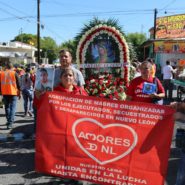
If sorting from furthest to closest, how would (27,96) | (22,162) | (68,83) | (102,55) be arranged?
(27,96), (102,55), (22,162), (68,83)

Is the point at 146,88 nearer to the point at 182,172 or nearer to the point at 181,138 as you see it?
the point at 181,138

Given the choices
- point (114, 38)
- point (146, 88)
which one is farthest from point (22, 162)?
point (114, 38)

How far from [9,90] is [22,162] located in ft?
10.5

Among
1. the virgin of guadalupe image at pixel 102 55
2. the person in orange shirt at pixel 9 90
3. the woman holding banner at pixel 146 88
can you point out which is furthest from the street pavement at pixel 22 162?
the virgin of guadalupe image at pixel 102 55

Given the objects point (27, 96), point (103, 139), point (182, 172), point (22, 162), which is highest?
point (103, 139)

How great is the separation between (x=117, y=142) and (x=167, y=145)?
0.53 m

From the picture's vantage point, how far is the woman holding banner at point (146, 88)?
5.16 meters

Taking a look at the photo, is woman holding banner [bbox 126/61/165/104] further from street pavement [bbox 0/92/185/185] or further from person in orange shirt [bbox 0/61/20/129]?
person in orange shirt [bbox 0/61/20/129]

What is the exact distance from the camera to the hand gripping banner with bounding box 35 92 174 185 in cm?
358

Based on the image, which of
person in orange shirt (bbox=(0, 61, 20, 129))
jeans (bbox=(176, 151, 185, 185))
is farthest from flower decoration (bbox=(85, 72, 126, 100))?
jeans (bbox=(176, 151, 185, 185))

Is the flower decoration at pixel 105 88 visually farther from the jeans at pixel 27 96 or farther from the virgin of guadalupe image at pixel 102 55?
the jeans at pixel 27 96

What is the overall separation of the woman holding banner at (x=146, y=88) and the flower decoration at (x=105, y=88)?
4.09ft

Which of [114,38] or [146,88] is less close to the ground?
[114,38]

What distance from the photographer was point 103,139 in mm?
3770
